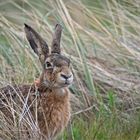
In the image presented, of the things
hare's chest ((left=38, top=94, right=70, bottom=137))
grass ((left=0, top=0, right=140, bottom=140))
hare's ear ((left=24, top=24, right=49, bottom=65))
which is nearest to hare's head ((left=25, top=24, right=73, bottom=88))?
hare's ear ((left=24, top=24, right=49, bottom=65))

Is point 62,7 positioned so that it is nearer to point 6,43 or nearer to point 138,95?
point 6,43

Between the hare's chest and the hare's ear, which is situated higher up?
the hare's ear

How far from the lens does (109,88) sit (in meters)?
6.96

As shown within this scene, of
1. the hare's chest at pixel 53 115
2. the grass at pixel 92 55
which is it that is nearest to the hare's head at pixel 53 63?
the hare's chest at pixel 53 115

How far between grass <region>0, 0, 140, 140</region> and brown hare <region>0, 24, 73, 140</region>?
11cm

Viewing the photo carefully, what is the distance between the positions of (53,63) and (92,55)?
1.44 meters

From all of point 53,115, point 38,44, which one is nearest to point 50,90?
point 53,115

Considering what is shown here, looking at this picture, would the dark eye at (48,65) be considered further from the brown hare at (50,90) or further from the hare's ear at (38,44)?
the hare's ear at (38,44)

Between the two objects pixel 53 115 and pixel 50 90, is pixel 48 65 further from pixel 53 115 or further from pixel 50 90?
pixel 53 115

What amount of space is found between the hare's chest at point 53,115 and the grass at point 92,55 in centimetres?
8

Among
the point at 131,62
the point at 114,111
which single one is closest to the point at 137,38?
the point at 131,62

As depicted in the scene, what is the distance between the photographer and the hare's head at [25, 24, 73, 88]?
575 centimetres

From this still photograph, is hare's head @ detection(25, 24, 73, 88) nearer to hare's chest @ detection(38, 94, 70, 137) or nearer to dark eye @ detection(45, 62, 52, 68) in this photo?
dark eye @ detection(45, 62, 52, 68)

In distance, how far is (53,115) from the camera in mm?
6113
